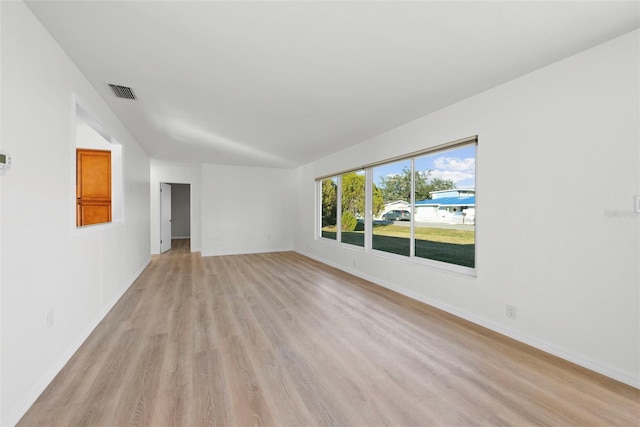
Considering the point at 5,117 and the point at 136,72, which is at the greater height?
the point at 136,72

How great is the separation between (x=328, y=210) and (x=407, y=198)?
2890 millimetres

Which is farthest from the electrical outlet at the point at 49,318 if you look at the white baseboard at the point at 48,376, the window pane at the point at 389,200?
the window pane at the point at 389,200

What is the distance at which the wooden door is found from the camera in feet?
12.8

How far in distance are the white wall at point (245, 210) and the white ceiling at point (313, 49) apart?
3955mm

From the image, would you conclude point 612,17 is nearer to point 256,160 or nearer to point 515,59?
point 515,59

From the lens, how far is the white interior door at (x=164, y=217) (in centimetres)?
791

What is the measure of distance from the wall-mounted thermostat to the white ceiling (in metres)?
0.99

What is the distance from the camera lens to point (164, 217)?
8.17 meters

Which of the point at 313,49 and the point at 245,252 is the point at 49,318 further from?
the point at 245,252

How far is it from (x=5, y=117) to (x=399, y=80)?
281 centimetres

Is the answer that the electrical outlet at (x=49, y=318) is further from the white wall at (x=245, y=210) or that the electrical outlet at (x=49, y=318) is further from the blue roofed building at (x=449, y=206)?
the white wall at (x=245, y=210)

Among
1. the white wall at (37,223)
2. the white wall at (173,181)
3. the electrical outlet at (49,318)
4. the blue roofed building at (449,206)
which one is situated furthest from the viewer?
the white wall at (173,181)

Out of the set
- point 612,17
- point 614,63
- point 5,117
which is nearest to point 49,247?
point 5,117

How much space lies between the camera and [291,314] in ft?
10.6
